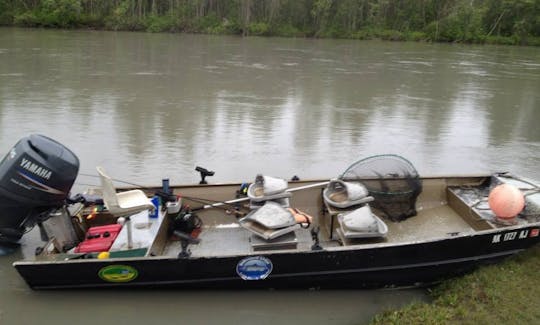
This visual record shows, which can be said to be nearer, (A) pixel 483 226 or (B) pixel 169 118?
(A) pixel 483 226

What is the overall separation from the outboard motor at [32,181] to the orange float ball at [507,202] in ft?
14.5

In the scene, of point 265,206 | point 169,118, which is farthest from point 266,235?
point 169,118

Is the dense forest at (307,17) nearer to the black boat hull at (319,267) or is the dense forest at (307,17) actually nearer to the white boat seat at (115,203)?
the white boat seat at (115,203)

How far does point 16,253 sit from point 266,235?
2.95 m

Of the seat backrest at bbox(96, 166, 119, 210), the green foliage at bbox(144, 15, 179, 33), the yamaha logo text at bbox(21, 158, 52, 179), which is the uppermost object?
the green foliage at bbox(144, 15, 179, 33)

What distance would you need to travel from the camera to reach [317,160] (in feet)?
30.0

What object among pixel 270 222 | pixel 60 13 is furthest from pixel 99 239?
pixel 60 13

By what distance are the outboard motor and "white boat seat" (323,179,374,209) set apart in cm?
276

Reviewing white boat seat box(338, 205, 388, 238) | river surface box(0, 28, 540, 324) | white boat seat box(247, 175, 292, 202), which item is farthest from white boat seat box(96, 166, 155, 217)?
white boat seat box(338, 205, 388, 238)

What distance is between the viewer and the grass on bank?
431 cm

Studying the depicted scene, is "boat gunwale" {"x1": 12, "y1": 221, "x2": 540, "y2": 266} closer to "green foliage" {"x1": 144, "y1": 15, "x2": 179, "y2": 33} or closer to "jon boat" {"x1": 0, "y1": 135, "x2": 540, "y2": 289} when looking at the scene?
"jon boat" {"x1": 0, "y1": 135, "x2": 540, "y2": 289}

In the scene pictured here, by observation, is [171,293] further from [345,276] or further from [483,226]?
[483,226]

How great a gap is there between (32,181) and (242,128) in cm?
669

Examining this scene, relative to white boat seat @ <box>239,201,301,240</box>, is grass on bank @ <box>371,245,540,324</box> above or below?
below
